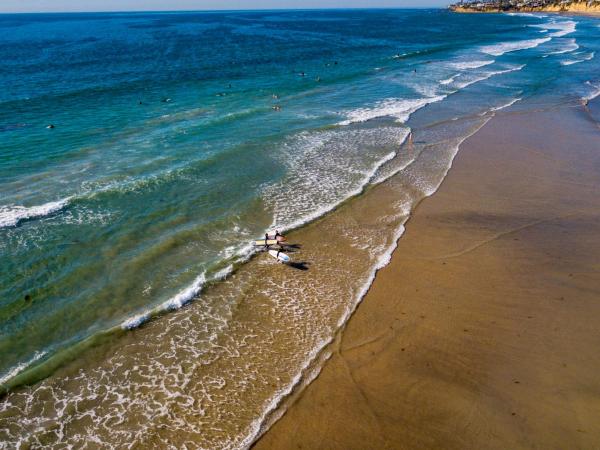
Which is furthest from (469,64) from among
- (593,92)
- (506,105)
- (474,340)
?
(474,340)

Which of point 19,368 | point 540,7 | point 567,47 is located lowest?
point 19,368

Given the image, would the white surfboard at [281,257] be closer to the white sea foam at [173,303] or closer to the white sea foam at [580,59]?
the white sea foam at [173,303]

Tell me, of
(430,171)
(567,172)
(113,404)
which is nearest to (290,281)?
(113,404)

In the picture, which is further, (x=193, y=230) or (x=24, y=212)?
(x=24, y=212)

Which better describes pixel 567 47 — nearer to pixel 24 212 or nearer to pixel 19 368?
pixel 24 212

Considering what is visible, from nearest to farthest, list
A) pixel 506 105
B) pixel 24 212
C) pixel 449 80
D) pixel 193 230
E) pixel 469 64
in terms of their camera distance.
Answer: pixel 193 230, pixel 24 212, pixel 506 105, pixel 449 80, pixel 469 64

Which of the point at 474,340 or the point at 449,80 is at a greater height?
the point at 449,80

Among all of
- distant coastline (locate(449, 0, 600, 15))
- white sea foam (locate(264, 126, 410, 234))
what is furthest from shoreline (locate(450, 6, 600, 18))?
white sea foam (locate(264, 126, 410, 234))
